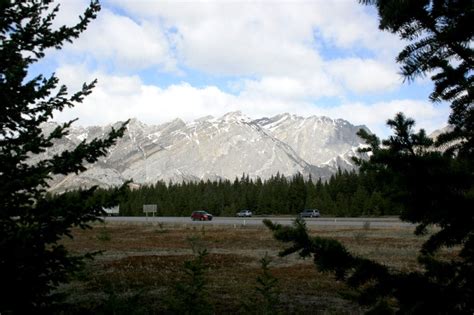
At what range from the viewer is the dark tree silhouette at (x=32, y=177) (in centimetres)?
462

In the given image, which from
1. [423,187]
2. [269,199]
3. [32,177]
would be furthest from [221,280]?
[269,199]

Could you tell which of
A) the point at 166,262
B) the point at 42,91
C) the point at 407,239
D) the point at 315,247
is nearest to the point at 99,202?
the point at 42,91

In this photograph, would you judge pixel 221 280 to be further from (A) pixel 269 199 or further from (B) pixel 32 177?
(A) pixel 269 199

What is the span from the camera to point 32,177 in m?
4.69

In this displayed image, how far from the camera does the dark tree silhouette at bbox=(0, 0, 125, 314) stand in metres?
4.62

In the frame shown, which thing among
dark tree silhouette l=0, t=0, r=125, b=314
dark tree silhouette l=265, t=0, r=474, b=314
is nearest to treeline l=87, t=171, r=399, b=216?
dark tree silhouette l=0, t=0, r=125, b=314

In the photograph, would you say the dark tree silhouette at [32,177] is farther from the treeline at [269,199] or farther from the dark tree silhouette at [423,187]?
the treeline at [269,199]

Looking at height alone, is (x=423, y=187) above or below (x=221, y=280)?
above

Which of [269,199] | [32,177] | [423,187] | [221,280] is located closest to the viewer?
[423,187]

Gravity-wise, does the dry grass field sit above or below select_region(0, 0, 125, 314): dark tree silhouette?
below

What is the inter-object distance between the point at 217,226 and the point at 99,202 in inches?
1880

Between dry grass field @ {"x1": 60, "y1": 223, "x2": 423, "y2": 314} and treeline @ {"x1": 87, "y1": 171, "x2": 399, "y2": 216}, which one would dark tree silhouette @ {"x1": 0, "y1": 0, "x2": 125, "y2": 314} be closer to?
dry grass field @ {"x1": 60, "y1": 223, "x2": 423, "y2": 314}

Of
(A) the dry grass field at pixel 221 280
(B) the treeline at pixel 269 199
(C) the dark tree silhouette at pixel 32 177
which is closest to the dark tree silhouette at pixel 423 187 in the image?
(A) the dry grass field at pixel 221 280

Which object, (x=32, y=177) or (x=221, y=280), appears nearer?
(x=32, y=177)
